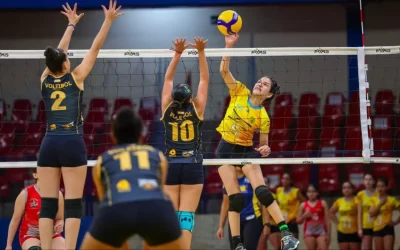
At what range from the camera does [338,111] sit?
14.0 metres

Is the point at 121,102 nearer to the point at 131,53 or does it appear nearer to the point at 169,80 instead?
the point at 131,53

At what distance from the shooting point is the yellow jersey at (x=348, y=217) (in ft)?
43.1

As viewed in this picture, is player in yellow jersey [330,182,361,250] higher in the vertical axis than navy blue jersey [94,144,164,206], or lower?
lower

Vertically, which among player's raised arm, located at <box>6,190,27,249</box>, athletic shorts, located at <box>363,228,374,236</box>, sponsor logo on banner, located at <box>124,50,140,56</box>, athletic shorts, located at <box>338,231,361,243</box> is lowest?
athletic shorts, located at <box>338,231,361,243</box>

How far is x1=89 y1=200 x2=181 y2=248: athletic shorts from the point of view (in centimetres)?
506

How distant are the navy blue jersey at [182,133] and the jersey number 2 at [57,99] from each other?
4.09ft

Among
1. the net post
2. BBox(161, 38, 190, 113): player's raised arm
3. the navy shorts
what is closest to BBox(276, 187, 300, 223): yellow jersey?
the net post

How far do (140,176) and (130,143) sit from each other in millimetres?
348

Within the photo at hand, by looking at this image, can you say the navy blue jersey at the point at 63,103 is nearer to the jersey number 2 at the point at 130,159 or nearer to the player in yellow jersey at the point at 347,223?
the jersey number 2 at the point at 130,159

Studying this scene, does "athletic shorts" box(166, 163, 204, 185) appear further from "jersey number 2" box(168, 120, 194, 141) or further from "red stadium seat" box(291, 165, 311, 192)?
"red stadium seat" box(291, 165, 311, 192)

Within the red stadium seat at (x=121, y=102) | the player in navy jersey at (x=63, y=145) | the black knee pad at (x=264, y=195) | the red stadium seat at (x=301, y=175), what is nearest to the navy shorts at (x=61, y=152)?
the player in navy jersey at (x=63, y=145)

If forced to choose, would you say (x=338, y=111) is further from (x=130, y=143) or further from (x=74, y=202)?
(x=130, y=143)

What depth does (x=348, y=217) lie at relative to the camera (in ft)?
43.1

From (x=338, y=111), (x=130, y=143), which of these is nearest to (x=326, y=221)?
(x=338, y=111)
